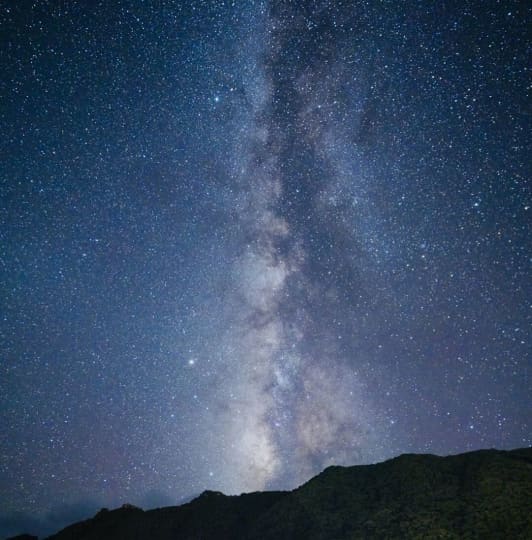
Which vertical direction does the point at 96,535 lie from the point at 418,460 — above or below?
below

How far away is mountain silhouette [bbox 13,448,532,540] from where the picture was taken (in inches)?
1019

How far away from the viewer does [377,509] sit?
30.6 meters

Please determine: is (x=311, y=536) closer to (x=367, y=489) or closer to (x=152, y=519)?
(x=367, y=489)

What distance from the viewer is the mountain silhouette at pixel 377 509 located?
25891mm

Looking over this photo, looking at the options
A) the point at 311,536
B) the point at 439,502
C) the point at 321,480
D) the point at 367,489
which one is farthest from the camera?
the point at 321,480

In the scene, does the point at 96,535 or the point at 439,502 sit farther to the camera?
the point at 96,535

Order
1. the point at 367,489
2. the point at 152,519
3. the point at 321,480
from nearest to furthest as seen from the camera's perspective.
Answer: the point at 367,489 < the point at 321,480 < the point at 152,519

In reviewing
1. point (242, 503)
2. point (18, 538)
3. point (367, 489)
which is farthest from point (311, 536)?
point (18, 538)

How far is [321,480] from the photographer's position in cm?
3794

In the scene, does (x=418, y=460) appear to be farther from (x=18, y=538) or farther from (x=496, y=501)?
(x=18, y=538)

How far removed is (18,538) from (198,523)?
25.4 m

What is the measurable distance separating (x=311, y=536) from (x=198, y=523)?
1537 centimetres

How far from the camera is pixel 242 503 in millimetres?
42812

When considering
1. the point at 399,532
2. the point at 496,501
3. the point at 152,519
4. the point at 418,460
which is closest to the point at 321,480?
the point at 418,460
